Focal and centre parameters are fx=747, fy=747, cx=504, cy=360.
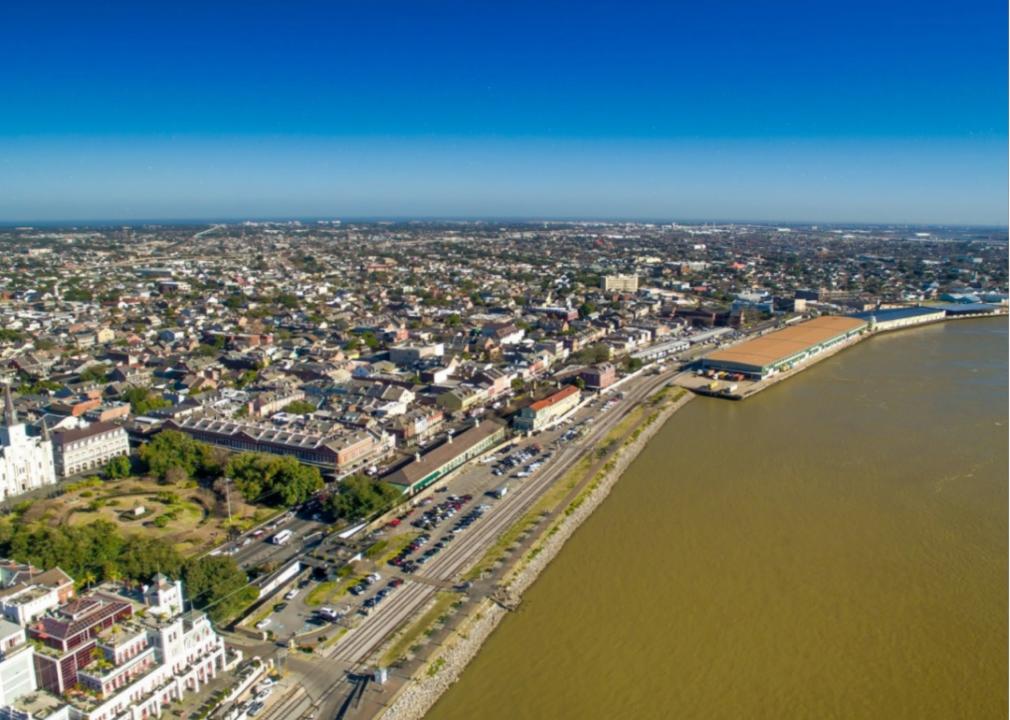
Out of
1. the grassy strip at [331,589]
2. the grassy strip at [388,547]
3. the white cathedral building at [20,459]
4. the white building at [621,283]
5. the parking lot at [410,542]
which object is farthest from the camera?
the white building at [621,283]

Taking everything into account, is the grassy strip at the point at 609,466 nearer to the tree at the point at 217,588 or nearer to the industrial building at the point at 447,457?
the industrial building at the point at 447,457

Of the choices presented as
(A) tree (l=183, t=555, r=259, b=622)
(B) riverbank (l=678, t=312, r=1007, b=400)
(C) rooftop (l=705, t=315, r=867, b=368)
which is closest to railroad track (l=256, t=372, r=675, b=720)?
(A) tree (l=183, t=555, r=259, b=622)

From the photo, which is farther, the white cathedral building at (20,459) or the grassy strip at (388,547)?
the white cathedral building at (20,459)

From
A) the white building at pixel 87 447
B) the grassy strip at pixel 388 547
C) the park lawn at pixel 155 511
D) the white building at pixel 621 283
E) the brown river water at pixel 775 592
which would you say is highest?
the white building at pixel 621 283

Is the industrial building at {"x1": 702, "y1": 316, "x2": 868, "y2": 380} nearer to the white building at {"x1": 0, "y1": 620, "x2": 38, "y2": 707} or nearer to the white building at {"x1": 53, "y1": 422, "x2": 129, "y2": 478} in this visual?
the white building at {"x1": 53, "y1": 422, "x2": 129, "y2": 478}

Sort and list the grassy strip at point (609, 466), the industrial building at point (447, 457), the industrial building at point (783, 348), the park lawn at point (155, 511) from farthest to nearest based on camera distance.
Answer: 1. the industrial building at point (783, 348)
2. the industrial building at point (447, 457)
3. the park lawn at point (155, 511)
4. the grassy strip at point (609, 466)

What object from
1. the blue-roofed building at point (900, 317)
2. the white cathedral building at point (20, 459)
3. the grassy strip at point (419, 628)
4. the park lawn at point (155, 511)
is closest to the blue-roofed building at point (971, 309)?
the blue-roofed building at point (900, 317)

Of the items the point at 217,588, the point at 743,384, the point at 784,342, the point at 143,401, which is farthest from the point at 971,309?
the point at 217,588
